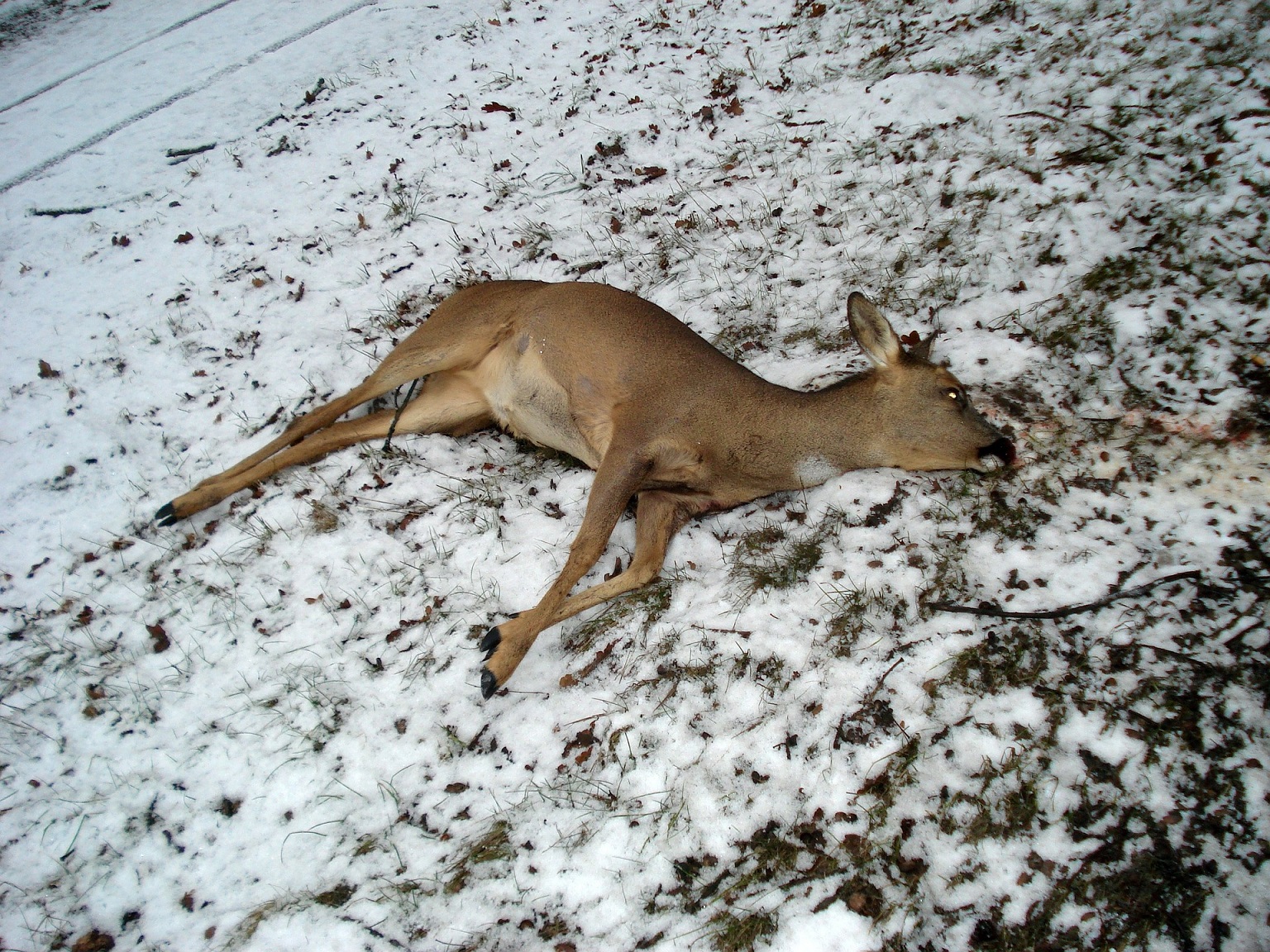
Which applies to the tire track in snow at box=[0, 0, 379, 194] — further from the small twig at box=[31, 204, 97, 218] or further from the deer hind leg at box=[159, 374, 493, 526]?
the deer hind leg at box=[159, 374, 493, 526]

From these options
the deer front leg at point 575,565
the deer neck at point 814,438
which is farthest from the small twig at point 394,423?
the deer neck at point 814,438

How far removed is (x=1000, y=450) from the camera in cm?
433

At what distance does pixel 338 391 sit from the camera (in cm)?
581

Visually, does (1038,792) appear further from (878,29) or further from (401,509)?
(878,29)

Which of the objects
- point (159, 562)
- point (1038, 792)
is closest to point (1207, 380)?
point (1038, 792)

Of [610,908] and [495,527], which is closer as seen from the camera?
[610,908]

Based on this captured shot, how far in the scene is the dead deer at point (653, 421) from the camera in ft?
14.2

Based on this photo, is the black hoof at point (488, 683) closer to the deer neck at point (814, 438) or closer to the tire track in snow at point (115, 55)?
the deer neck at point (814, 438)

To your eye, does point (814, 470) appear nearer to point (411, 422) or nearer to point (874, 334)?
point (874, 334)

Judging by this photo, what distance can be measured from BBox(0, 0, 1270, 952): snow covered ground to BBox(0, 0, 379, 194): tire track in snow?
449mm

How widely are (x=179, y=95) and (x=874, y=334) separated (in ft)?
32.2

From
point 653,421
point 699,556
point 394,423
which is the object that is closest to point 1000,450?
point 699,556

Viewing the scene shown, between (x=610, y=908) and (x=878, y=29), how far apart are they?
9228mm

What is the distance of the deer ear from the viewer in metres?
4.43
